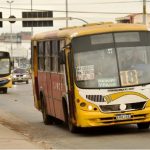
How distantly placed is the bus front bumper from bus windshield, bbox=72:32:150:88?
65 cm

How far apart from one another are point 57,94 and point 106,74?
260cm

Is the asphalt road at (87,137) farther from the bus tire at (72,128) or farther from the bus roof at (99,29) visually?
the bus roof at (99,29)

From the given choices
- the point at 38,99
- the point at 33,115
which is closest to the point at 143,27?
the point at 38,99

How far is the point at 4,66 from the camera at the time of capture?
4881 cm

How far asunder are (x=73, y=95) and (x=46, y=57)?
3.60m

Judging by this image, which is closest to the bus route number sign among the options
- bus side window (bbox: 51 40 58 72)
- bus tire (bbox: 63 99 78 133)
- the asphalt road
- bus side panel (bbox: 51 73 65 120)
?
the asphalt road

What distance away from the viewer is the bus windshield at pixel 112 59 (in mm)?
16500

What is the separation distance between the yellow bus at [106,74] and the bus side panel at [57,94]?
0.70 m

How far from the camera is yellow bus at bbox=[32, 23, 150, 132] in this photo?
16.4 metres

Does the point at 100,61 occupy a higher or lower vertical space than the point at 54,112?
higher

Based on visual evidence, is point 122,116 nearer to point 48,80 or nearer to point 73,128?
point 73,128

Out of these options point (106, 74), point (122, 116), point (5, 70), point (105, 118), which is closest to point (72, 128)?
Result: point (105, 118)

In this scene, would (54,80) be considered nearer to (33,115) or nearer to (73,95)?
(73,95)

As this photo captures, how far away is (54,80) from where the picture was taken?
1894cm
